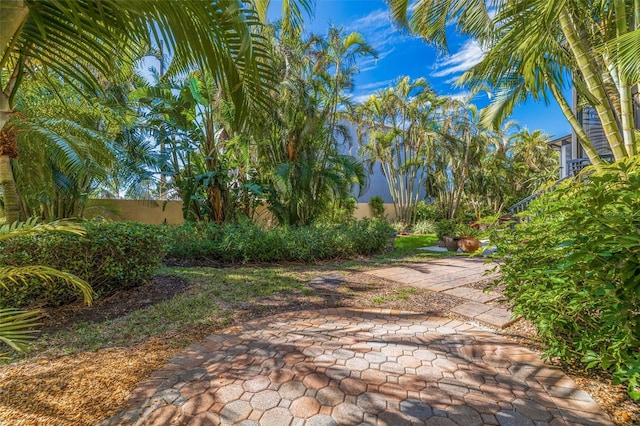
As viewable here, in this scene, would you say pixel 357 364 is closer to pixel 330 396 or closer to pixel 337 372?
pixel 337 372

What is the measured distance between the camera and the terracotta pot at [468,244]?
8.30 m

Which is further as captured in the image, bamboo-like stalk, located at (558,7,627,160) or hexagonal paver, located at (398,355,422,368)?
bamboo-like stalk, located at (558,7,627,160)

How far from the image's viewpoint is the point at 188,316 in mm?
3398

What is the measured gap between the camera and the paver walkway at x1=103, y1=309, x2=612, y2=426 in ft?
5.82

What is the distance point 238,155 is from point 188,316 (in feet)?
20.4

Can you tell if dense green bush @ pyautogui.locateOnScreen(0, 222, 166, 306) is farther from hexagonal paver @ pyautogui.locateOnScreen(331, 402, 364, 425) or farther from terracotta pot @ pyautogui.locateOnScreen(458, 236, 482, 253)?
terracotta pot @ pyautogui.locateOnScreen(458, 236, 482, 253)

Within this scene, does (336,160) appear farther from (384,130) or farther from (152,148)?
(384,130)

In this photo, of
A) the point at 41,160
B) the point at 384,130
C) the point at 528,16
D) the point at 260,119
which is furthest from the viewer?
the point at 384,130

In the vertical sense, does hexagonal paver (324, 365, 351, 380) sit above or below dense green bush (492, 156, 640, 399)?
below

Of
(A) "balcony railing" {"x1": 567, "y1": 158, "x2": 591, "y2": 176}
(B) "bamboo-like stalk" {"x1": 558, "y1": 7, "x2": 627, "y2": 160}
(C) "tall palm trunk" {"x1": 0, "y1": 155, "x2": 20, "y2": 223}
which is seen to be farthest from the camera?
(A) "balcony railing" {"x1": 567, "y1": 158, "x2": 591, "y2": 176}

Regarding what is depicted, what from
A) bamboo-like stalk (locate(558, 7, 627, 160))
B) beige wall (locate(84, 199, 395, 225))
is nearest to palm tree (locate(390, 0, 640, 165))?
bamboo-like stalk (locate(558, 7, 627, 160))

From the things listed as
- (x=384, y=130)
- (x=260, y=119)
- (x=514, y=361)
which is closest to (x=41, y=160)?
(x=260, y=119)

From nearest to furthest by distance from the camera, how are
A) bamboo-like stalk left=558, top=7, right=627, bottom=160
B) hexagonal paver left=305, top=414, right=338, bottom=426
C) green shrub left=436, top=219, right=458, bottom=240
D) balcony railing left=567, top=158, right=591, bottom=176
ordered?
hexagonal paver left=305, top=414, right=338, bottom=426 → bamboo-like stalk left=558, top=7, right=627, bottom=160 → balcony railing left=567, top=158, right=591, bottom=176 → green shrub left=436, top=219, right=458, bottom=240

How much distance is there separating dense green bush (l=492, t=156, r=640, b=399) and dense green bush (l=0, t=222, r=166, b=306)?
4.63 metres
